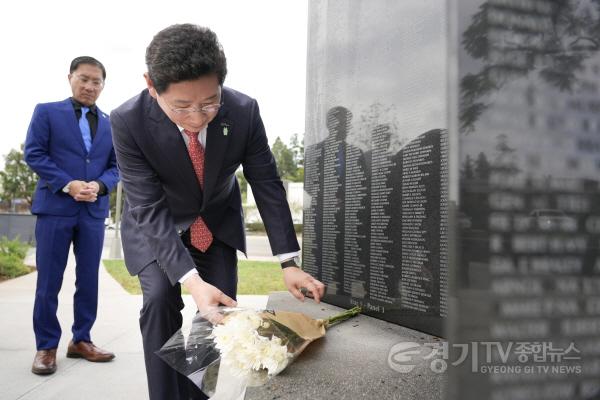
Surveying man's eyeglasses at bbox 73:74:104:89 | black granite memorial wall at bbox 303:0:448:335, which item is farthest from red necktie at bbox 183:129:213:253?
man's eyeglasses at bbox 73:74:104:89

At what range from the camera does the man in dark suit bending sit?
5.98 feet

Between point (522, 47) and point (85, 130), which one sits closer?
point (522, 47)

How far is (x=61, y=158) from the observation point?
144 inches

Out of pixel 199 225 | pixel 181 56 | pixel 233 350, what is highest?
pixel 181 56

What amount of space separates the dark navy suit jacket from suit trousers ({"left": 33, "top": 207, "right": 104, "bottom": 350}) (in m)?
1.47

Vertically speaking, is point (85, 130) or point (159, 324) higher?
point (85, 130)

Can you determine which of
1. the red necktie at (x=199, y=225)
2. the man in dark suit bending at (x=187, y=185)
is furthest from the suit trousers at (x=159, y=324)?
the red necktie at (x=199, y=225)

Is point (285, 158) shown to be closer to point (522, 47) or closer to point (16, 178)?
point (16, 178)

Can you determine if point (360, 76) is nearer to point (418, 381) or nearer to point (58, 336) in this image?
point (418, 381)

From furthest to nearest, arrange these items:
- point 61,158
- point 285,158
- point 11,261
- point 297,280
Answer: point 285,158 < point 11,261 < point 61,158 < point 297,280

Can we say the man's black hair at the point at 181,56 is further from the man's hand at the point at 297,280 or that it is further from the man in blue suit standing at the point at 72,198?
the man in blue suit standing at the point at 72,198

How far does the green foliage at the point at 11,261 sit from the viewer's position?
8789 mm

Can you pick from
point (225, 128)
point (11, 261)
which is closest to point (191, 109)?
point (225, 128)

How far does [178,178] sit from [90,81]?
198 cm
